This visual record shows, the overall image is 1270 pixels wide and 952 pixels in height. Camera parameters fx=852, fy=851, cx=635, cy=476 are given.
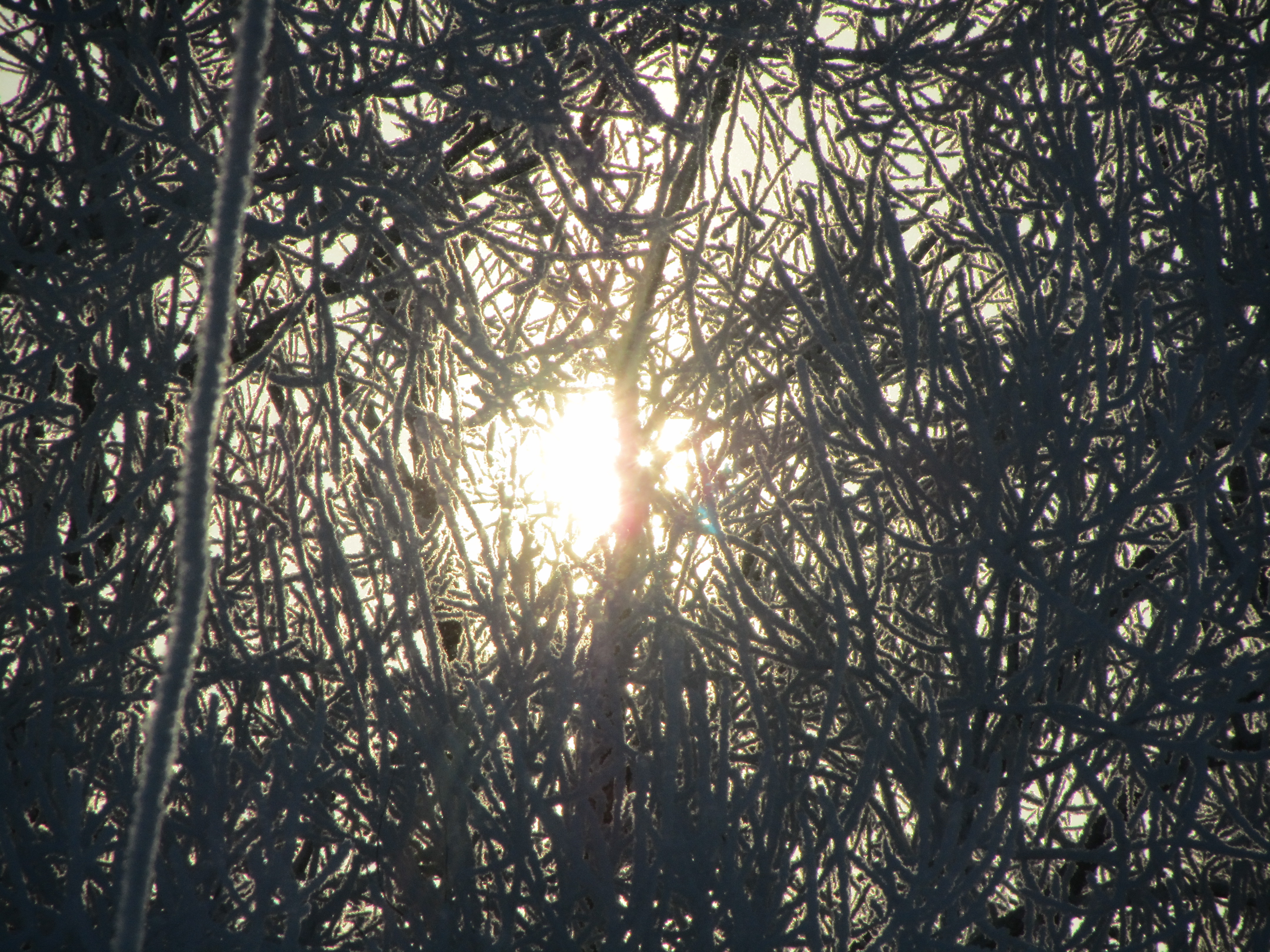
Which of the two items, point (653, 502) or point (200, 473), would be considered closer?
point (200, 473)

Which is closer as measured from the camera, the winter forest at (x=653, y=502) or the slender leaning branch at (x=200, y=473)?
the slender leaning branch at (x=200, y=473)

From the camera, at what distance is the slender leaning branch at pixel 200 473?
0.72 metres

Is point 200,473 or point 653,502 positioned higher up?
point 653,502

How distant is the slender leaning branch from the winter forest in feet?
2.20

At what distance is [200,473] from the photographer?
29.1 inches

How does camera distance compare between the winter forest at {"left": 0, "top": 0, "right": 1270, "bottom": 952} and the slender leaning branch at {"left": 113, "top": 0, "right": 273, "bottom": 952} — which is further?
the winter forest at {"left": 0, "top": 0, "right": 1270, "bottom": 952}

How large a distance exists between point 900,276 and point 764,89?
120cm

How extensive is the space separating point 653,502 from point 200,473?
1.33 meters

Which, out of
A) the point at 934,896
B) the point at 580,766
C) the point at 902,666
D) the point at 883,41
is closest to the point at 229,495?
the point at 580,766

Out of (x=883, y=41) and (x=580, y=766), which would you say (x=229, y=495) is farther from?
(x=883, y=41)

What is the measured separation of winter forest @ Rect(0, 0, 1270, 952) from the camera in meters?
1.62

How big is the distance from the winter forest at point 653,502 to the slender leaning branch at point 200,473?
671 mm

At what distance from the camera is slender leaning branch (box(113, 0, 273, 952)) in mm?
721

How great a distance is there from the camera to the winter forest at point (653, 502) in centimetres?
162
